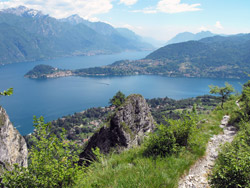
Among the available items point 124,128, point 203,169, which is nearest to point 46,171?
point 203,169

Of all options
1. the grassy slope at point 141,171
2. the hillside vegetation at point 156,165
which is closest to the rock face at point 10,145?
the hillside vegetation at point 156,165

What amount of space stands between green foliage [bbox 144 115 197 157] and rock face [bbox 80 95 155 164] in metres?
10.7


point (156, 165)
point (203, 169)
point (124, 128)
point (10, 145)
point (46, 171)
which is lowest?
point (124, 128)

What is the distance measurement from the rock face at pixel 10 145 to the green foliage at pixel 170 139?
10.5 m

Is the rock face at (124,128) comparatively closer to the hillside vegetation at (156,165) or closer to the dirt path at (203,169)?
the dirt path at (203,169)

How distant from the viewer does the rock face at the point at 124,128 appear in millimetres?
17803

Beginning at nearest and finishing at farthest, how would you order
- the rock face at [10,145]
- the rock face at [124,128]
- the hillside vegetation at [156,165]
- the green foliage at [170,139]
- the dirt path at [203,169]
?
the hillside vegetation at [156,165]
the dirt path at [203,169]
the green foliage at [170,139]
the rock face at [10,145]
the rock face at [124,128]

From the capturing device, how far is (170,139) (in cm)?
561

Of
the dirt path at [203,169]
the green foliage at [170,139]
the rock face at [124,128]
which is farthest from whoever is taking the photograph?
the rock face at [124,128]

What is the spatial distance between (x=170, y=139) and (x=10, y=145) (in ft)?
40.3

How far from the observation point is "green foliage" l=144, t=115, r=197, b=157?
18.5 feet

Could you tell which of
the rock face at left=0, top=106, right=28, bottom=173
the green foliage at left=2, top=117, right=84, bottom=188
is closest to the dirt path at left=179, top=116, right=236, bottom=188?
the green foliage at left=2, top=117, right=84, bottom=188

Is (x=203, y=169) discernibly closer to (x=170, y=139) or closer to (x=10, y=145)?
(x=170, y=139)

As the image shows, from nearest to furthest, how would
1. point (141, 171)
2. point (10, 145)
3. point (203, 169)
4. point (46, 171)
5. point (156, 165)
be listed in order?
point (46, 171)
point (141, 171)
point (156, 165)
point (203, 169)
point (10, 145)
